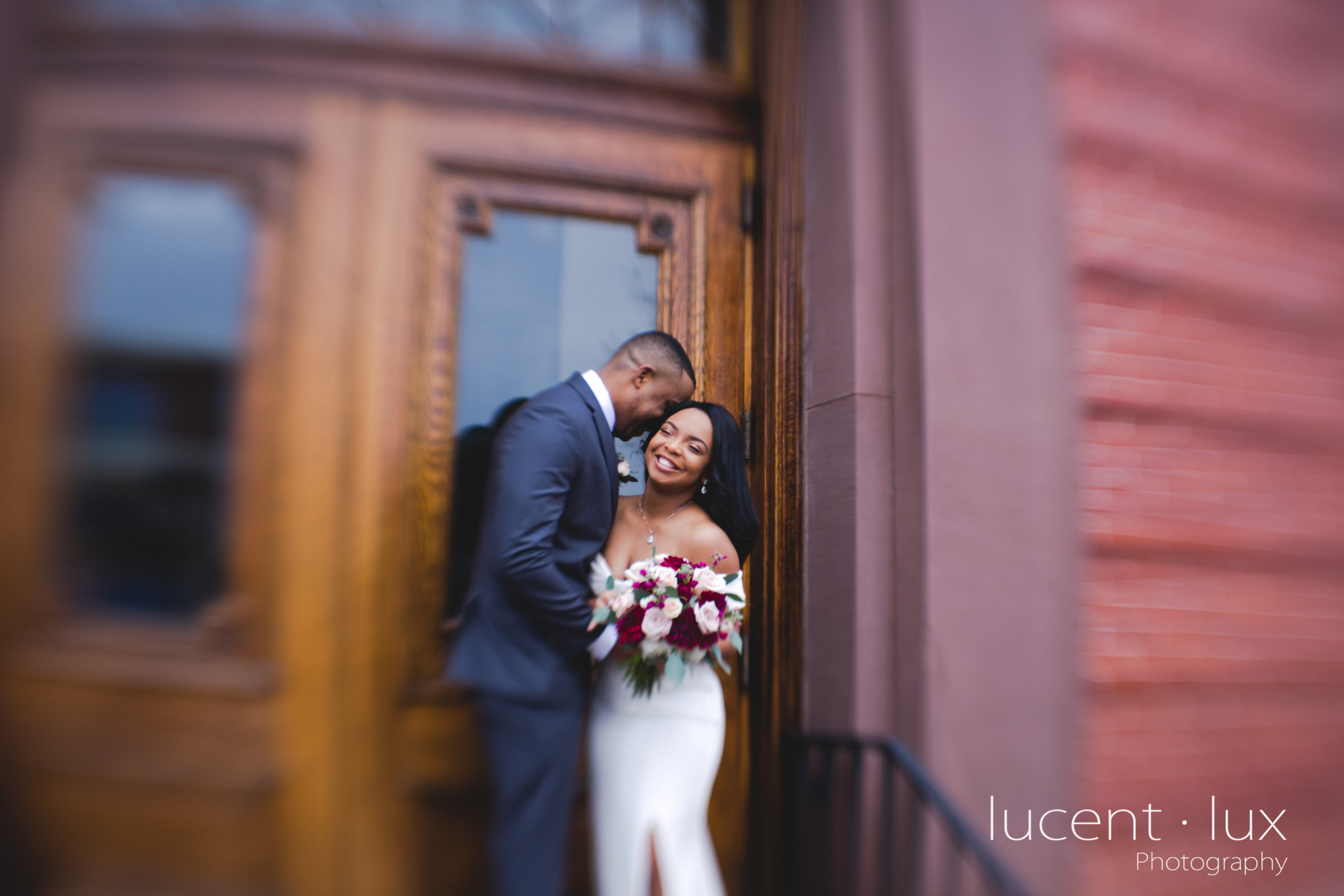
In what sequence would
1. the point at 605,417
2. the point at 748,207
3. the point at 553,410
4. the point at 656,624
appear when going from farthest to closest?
the point at 748,207, the point at 605,417, the point at 553,410, the point at 656,624

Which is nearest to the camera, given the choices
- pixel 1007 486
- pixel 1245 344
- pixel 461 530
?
pixel 1007 486

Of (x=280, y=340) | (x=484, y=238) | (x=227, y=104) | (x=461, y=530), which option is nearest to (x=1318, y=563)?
(x=461, y=530)

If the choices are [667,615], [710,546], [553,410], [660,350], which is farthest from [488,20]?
[667,615]

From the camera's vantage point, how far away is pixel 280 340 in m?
2.13

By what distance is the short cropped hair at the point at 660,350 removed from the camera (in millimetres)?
2162

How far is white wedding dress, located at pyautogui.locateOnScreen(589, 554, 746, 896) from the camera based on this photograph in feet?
6.22

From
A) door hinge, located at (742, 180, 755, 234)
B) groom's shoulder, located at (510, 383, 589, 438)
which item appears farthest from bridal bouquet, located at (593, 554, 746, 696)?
door hinge, located at (742, 180, 755, 234)

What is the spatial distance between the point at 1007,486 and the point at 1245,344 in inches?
50.1

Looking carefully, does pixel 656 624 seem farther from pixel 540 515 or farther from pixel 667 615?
pixel 540 515

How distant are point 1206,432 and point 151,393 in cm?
357

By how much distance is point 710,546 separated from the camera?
2.10 metres

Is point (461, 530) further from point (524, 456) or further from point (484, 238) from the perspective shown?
point (484, 238)

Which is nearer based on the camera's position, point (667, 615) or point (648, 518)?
point (667, 615)

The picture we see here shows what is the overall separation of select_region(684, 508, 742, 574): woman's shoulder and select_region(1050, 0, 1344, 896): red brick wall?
115 cm
